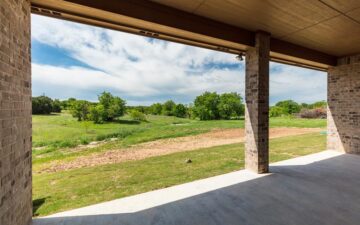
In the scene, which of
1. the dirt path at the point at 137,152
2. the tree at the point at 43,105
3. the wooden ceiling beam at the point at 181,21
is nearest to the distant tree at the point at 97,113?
the tree at the point at 43,105

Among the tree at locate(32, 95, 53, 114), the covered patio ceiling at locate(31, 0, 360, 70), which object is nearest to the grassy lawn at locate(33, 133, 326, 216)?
the covered patio ceiling at locate(31, 0, 360, 70)

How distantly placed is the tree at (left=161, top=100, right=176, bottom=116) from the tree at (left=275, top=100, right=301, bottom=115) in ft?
84.8

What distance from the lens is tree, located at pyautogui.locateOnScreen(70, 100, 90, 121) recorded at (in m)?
25.0

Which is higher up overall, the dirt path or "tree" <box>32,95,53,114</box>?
"tree" <box>32,95,53,114</box>

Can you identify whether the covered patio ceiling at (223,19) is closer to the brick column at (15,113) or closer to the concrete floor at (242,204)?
the brick column at (15,113)

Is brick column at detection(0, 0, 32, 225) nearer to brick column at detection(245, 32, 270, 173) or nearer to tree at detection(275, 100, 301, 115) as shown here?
brick column at detection(245, 32, 270, 173)

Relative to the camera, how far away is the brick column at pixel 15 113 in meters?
1.65

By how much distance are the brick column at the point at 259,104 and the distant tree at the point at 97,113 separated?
80.3 ft

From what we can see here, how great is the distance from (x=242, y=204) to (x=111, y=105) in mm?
27259

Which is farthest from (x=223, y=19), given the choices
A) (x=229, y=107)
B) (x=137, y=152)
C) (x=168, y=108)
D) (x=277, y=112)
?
(x=168, y=108)

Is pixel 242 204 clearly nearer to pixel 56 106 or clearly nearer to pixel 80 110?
pixel 80 110

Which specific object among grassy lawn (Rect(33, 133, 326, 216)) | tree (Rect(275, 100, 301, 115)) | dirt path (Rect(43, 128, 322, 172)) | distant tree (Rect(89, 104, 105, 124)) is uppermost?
tree (Rect(275, 100, 301, 115))

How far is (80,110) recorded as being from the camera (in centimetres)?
2511

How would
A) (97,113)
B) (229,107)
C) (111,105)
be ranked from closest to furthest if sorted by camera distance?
1. (97,113)
2. (111,105)
3. (229,107)
